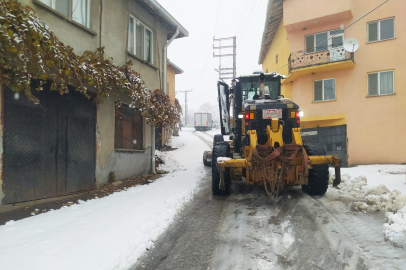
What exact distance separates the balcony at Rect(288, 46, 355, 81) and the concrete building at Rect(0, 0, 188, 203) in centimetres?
902

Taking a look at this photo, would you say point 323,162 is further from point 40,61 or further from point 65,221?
point 40,61

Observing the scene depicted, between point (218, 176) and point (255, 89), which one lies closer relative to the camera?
point (218, 176)

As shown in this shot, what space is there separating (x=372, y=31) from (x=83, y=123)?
51.1 ft

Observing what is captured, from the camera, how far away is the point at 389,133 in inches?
525

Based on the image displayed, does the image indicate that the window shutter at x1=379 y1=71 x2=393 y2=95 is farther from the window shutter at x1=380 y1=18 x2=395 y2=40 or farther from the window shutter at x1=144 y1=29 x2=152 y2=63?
the window shutter at x1=144 y1=29 x2=152 y2=63

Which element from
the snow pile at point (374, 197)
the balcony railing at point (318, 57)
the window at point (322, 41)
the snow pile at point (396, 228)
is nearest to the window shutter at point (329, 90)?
the balcony railing at point (318, 57)

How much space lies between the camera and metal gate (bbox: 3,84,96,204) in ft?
15.8

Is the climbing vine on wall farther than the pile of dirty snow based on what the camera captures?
Yes

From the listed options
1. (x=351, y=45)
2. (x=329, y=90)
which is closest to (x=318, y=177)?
(x=351, y=45)

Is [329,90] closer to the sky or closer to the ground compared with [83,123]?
closer to the sky

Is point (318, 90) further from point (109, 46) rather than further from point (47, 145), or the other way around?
point (47, 145)

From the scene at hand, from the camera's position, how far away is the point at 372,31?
14.0 metres

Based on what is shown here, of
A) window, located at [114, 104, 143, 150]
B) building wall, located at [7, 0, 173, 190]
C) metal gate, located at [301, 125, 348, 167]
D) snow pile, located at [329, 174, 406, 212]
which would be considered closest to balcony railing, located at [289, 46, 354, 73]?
metal gate, located at [301, 125, 348, 167]

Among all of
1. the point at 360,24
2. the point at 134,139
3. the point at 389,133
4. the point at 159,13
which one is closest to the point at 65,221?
the point at 134,139
